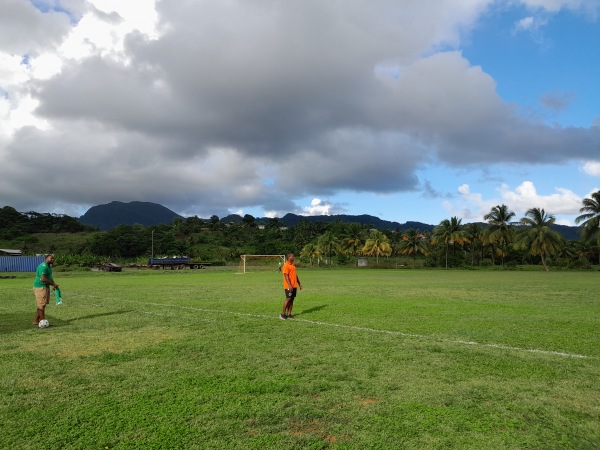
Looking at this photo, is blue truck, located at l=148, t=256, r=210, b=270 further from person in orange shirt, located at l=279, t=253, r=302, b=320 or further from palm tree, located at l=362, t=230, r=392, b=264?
person in orange shirt, located at l=279, t=253, r=302, b=320

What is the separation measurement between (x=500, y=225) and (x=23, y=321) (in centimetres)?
7785

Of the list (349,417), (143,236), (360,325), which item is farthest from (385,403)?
(143,236)

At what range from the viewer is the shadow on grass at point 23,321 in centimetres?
1169

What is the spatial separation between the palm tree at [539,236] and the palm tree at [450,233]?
9964 millimetres

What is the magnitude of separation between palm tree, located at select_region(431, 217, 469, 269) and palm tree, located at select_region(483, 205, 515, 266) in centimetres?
458

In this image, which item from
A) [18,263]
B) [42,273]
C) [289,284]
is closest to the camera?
[42,273]

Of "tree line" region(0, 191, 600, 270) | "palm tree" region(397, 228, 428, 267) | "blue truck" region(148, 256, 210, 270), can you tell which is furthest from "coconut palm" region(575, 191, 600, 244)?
"blue truck" region(148, 256, 210, 270)

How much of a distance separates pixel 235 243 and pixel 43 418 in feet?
Result: 323

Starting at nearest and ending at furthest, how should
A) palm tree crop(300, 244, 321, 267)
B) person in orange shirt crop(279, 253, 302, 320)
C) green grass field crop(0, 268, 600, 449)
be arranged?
green grass field crop(0, 268, 600, 449)
person in orange shirt crop(279, 253, 302, 320)
palm tree crop(300, 244, 321, 267)

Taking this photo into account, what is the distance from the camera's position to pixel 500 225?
78750mm

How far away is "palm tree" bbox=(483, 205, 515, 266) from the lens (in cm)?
7856

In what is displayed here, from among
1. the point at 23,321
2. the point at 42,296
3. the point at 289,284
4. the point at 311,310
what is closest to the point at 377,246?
the point at 311,310

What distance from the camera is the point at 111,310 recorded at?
15.4 metres

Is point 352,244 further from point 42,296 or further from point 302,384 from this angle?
point 302,384
